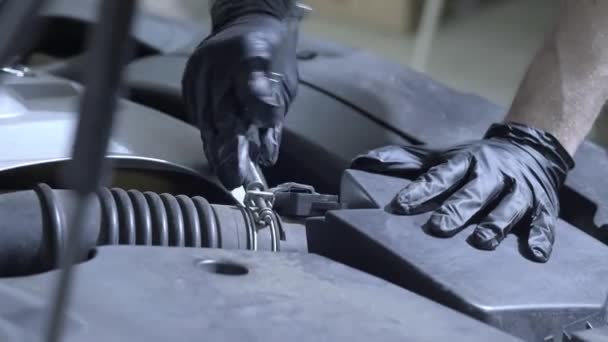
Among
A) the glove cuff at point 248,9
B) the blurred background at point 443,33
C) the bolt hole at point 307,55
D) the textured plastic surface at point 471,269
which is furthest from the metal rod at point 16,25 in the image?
the blurred background at point 443,33

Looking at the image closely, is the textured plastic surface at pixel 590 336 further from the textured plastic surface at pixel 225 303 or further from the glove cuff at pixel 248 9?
the glove cuff at pixel 248 9

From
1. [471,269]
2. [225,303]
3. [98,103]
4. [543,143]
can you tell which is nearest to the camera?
[98,103]

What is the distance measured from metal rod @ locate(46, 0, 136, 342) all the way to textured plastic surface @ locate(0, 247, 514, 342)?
0.19 meters

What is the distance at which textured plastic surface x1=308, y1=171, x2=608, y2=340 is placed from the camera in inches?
26.1

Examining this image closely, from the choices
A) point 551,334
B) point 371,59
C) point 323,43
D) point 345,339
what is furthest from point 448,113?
point 345,339

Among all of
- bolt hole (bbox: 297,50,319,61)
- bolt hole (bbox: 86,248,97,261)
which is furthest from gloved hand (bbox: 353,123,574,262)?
bolt hole (bbox: 297,50,319,61)

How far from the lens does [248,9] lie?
93cm

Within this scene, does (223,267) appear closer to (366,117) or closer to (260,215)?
(260,215)

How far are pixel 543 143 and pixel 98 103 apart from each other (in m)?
0.68

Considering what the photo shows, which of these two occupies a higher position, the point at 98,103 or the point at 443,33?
the point at 98,103

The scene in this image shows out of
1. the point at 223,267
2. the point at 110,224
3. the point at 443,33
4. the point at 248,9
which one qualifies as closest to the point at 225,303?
the point at 223,267

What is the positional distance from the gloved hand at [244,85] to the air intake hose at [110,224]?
0.31ft

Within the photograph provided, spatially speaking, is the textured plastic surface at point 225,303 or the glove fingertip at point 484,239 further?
the glove fingertip at point 484,239

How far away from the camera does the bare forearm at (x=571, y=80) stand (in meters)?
1.00
